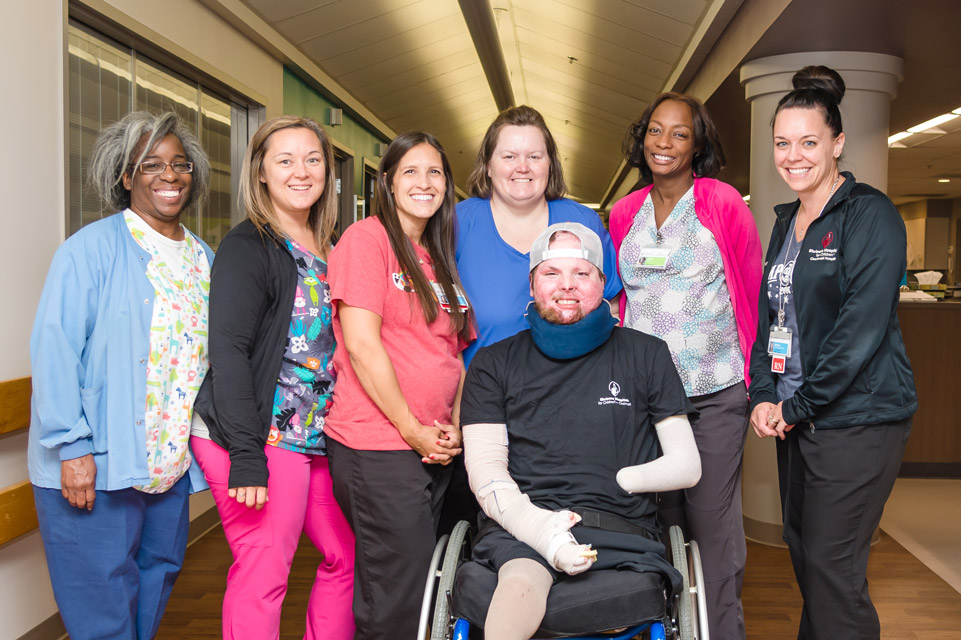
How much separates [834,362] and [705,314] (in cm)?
40

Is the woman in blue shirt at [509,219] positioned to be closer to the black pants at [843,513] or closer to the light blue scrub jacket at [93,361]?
the black pants at [843,513]

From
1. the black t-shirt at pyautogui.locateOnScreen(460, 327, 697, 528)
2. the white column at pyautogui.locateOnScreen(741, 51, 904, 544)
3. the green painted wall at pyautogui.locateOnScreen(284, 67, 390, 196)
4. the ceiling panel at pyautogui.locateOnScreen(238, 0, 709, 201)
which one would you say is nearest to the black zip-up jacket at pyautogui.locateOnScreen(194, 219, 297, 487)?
the black t-shirt at pyautogui.locateOnScreen(460, 327, 697, 528)

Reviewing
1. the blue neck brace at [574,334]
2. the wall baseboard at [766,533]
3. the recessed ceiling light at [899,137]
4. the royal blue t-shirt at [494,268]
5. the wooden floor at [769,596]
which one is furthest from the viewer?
the recessed ceiling light at [899,137]

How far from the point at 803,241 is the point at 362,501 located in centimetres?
140

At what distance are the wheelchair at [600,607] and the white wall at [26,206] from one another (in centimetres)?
169

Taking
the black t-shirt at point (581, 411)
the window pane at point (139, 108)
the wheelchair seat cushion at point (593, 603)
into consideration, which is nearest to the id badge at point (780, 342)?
the black t-shirt at point (581, 411)

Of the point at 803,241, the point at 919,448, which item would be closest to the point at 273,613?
the point at 803,241

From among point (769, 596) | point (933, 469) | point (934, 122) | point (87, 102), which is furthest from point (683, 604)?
point (934, 122)

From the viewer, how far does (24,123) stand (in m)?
2.56

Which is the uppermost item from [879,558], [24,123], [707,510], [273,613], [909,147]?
[909,147]

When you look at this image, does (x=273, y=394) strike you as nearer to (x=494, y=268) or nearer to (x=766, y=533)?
(x=494, y=268)

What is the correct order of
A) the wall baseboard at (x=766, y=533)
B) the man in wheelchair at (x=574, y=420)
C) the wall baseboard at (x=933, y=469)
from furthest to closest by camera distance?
1. the wall baseboard at (x=933, y=469)
2. the wall baseboard at (x=766, y=533)
3. the man in wheelchair at (x=574, y=420)

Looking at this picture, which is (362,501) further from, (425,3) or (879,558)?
(425,3)

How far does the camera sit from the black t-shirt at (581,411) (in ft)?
6.15
